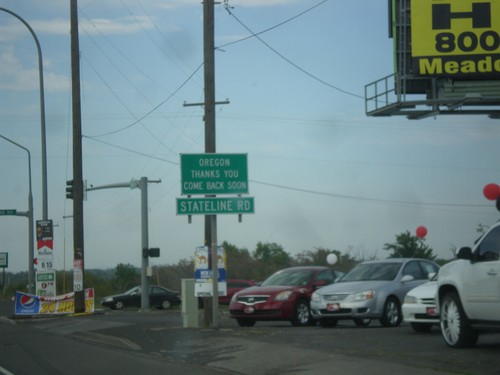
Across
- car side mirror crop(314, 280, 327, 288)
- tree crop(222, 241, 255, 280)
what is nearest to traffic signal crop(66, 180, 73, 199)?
car side mirror crop(314, 280, 327, 288)

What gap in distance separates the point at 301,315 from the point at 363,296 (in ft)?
8.18

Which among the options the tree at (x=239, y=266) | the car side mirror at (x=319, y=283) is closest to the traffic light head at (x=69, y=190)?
the car side mirror at (x=319, y=283)

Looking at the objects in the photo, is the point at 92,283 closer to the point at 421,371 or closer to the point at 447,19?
the point at 447,19

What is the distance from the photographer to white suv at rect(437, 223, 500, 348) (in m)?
11.4

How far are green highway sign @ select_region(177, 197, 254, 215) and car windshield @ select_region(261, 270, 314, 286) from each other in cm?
349

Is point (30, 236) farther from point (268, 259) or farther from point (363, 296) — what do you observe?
point (268, 259)

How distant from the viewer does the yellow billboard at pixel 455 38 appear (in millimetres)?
19797

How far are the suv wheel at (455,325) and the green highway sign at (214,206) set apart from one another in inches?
246

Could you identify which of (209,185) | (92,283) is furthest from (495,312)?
(92,283)

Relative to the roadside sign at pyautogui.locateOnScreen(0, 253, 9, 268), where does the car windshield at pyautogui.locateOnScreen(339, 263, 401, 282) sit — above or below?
above

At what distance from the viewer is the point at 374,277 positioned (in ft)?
62.5

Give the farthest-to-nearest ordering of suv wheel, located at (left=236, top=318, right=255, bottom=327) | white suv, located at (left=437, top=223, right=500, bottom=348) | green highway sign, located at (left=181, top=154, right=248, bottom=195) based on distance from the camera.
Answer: suv wheel, located at (left=236, top=318, right=255, bottom=327), green highway sign, located at (left=181, top=154, right=248, bottom=195), white suv, located at (left=437, top=223, right=500, bottom=348)

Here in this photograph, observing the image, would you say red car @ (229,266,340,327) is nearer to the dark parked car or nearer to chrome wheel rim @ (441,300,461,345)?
chrome wheel rim @ (441,300,461,345)

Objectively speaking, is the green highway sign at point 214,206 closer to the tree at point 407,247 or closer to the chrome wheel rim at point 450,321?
the chrome wheel rim at point 450,321
